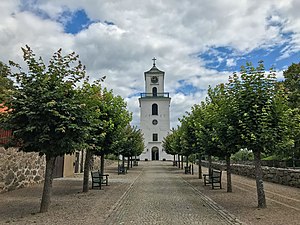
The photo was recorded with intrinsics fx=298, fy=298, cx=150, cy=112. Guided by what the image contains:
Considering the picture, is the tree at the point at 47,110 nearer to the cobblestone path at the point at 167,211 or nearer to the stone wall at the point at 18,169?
the cobblestone path at the point at 167,211

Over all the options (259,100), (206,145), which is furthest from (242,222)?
(206,145)

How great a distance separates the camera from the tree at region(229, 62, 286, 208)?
30.6 ft

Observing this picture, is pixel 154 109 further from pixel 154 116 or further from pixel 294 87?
pixel 294 87

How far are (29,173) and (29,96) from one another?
8494mm

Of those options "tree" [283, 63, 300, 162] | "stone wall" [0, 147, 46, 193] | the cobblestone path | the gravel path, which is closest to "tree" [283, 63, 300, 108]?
"tree" [283, 63, 300, 162]

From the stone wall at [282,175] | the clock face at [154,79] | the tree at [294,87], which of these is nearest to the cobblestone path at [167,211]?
the stone wall at [282,175]

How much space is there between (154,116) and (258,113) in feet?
178

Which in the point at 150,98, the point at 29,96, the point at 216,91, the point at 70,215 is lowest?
the point at 70,215

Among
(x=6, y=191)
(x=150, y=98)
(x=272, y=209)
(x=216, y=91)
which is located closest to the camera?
(x=272, y=209)

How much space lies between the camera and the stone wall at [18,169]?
12.8m

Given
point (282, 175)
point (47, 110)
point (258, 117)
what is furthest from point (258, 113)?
point (282, 175)

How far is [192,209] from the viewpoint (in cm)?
952

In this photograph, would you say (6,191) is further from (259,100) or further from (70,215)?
(259,100)

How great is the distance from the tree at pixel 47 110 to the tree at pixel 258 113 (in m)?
5.12
